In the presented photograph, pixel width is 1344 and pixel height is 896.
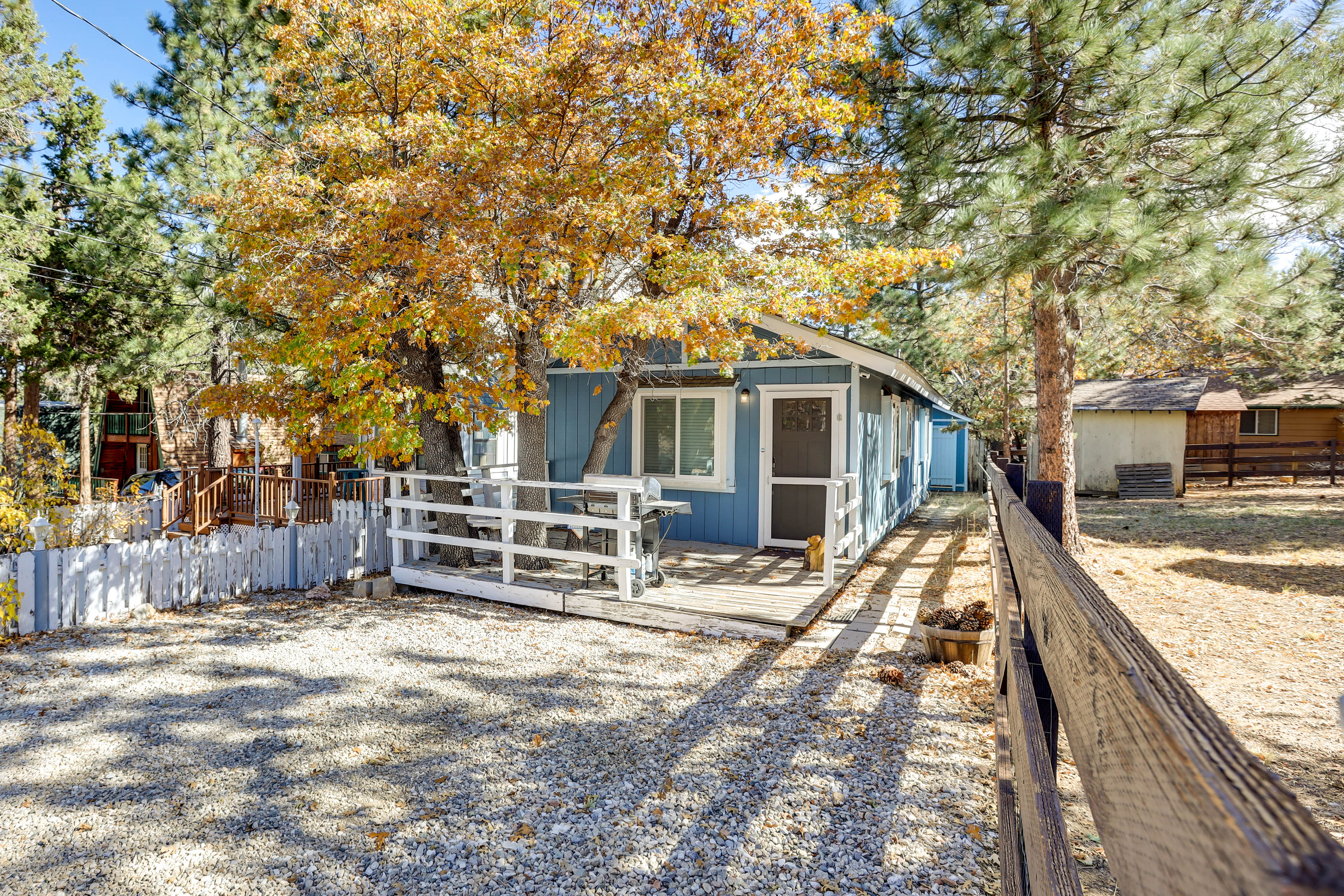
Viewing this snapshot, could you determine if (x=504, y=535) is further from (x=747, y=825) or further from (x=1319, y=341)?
(x=1319, y=341)

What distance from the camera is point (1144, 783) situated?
73 cm

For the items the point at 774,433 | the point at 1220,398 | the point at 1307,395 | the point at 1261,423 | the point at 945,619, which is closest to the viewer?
the point at 945,619

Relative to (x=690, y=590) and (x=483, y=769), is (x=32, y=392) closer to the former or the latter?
(x=690, y=590)

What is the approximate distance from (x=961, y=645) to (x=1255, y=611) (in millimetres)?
3981

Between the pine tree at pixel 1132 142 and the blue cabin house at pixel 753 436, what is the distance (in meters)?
2.16

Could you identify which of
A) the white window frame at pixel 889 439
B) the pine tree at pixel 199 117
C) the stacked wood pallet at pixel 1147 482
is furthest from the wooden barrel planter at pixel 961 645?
the stacked wood pallet at pixel 1147 482

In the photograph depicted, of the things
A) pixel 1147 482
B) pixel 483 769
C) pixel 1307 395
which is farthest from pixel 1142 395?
pixel 483 769

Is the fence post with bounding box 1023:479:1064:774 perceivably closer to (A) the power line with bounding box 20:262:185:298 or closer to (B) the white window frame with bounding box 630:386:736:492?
(B) the white window frame with bounding box 630:386:736:492

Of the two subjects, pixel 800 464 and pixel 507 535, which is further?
pixel 800 464

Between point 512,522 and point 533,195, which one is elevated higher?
point 533,195

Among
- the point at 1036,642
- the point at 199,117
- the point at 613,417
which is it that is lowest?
the point at 1036,642

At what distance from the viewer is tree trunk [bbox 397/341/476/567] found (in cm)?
832

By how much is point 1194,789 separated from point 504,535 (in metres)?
7.59

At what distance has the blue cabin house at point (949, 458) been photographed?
24.7 metres
